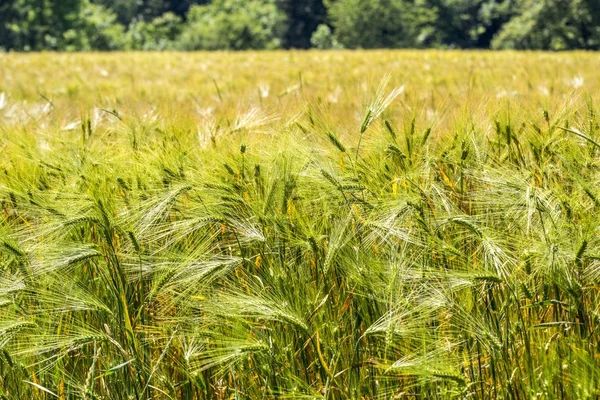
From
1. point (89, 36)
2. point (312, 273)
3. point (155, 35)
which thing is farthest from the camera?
Result: point (155, 35)

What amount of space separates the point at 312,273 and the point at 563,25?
36.6 m

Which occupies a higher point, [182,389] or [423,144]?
[423,144]

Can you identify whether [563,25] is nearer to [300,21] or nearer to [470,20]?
[470,20]

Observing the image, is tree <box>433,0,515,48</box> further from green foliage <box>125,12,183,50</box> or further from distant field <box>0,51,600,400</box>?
distant field <box>0,51,600,400</box>

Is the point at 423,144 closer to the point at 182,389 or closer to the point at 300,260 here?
the point at 300,260

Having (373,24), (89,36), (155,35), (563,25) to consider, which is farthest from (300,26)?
(563,25)

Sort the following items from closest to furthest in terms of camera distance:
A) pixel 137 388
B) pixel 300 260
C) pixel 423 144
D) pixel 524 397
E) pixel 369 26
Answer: pixel 524 397
pixel 137 388
pixel 300 260
pixel 423 144
pixel 369 26

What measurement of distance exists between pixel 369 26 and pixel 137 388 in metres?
40.1

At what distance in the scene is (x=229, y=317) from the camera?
125 cm

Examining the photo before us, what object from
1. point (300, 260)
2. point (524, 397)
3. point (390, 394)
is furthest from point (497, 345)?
point (300, 260)

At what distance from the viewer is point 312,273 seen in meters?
1.40

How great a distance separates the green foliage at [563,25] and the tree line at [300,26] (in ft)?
0.17

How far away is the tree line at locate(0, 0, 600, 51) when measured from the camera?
109ft

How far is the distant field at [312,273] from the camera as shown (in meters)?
1.17
